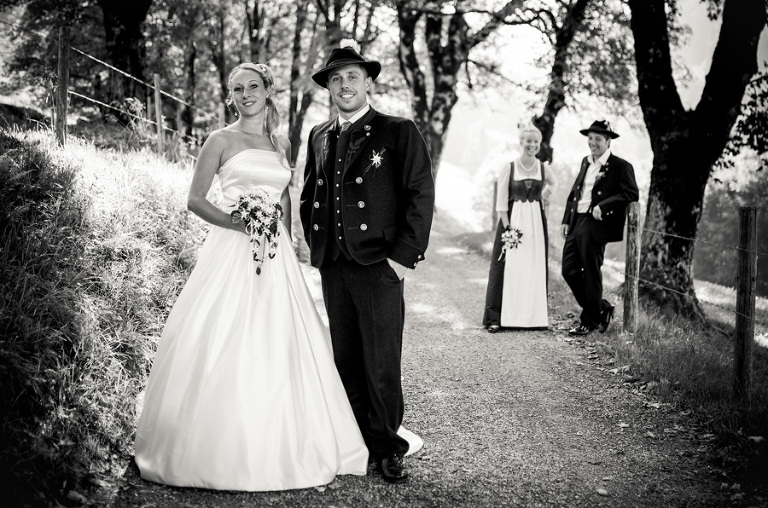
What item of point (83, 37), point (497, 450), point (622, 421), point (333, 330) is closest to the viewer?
point (333, 330)

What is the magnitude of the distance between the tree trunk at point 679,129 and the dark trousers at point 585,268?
136 cm

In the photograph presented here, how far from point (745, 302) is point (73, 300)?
5027 millimetres

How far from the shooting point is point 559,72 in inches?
611

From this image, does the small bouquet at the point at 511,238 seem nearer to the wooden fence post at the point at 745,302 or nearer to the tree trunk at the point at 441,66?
the wooden fence post at the point at 745,302

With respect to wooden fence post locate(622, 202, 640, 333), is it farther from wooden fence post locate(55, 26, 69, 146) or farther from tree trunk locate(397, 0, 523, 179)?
tree trunk locate(397, 0, 523, 179)

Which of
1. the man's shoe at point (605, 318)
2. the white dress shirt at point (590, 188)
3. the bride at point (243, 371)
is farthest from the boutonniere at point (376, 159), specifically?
the man's shoe at point (605, 318)

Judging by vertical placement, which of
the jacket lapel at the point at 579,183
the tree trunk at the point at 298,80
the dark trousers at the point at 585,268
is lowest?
the dark trousers at the point at 585,268

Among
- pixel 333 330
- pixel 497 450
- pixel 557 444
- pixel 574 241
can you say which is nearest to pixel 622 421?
pixel 557 444

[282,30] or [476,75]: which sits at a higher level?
[282,30]

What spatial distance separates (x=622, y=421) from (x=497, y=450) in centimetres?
123

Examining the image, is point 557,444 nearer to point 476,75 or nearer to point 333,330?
point 333,330

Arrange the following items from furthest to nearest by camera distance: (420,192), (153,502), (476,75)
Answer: (476,75)
(420,192)
(153,502)

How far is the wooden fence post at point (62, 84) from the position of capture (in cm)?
698

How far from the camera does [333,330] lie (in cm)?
411
